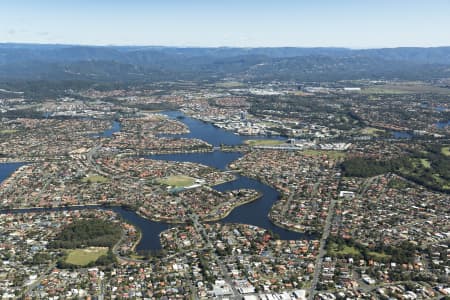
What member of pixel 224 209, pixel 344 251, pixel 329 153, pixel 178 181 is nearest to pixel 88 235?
pixel 224 209

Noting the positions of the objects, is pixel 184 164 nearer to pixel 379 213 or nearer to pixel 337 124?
pixel 379 213

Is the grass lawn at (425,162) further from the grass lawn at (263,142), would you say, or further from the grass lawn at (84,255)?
the grass lawn at (84,255)

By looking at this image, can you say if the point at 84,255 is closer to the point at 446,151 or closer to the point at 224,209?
the point at 224,209

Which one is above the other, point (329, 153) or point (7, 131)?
point (329, 153)

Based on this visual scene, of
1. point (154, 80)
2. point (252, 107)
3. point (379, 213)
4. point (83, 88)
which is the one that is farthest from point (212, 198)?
point (154, 80)

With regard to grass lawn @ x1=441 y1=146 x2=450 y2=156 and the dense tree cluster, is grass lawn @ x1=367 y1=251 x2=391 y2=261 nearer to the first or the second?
the dense tree cluster
